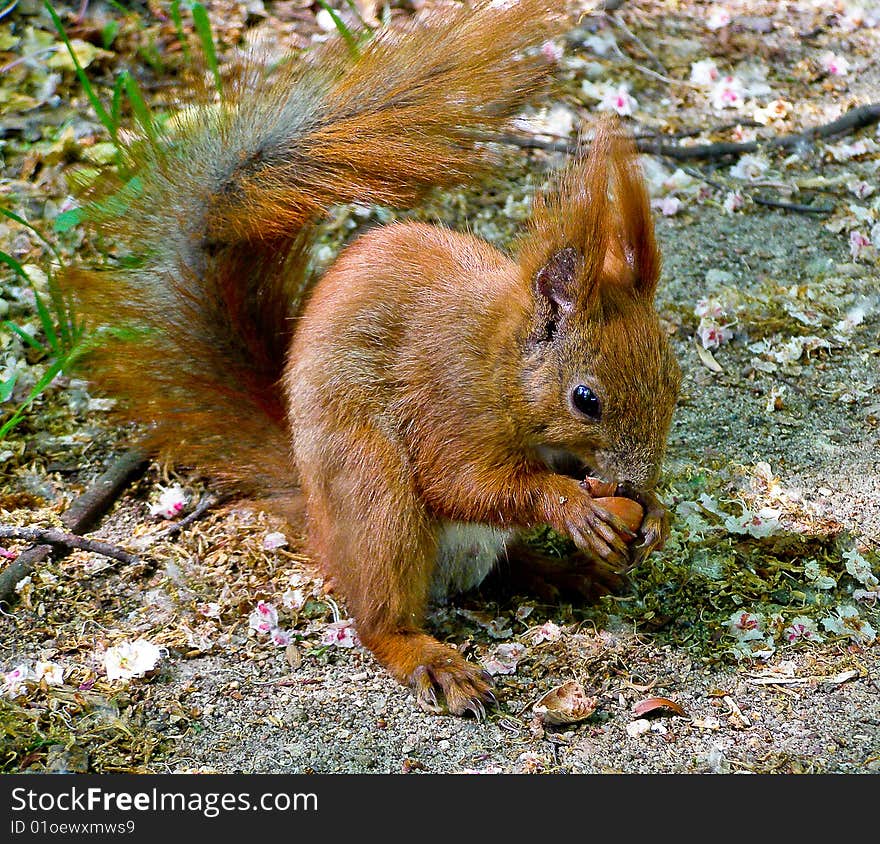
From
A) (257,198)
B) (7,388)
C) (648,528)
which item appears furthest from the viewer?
(7,388)

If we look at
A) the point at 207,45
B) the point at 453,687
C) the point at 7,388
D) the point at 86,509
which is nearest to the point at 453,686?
the point at 453,687

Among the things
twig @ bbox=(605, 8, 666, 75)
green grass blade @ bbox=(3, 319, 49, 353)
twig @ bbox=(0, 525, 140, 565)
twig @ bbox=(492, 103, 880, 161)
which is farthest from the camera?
twig @ bbox=(605, 8, 666, 75)

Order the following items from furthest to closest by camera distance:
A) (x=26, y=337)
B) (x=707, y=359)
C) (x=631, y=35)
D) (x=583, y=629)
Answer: (x=631, y=35) < (x=707, y=359) < (x=26, y=337) < (x=583, y=629)

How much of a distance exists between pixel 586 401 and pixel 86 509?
1407 millimetres

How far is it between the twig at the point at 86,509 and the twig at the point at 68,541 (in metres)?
0.02

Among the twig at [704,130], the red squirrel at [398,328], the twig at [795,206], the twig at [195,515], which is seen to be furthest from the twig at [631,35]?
the twig at [195,515]

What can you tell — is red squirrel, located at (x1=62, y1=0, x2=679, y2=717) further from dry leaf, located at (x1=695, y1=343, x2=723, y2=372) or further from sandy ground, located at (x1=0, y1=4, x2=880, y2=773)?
dry leaf, located at (x1=695, y1=343, x2=723, y2=372)

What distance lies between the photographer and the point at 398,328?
2656 millimetres

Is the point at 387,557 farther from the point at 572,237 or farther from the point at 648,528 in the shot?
the point at 572,237

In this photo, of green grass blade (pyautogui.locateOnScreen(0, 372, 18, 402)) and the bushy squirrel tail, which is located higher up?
the bushy squirrel tail

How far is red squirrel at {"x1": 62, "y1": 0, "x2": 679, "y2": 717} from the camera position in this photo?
243 centimetres

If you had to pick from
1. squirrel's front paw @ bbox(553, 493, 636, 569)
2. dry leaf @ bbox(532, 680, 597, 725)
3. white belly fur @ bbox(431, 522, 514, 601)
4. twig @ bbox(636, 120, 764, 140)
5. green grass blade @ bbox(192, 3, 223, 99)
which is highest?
green grass blade @ bbox(192, 3, 223, 99)

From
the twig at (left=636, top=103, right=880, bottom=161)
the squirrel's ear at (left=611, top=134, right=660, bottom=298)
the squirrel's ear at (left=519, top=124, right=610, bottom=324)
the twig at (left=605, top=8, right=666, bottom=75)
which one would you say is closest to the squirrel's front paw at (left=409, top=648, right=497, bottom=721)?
the squirrel's ear at (left=519, top=124, right=610, bottom=324)

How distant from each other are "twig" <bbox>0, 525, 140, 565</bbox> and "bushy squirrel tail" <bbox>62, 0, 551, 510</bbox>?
0.27m
